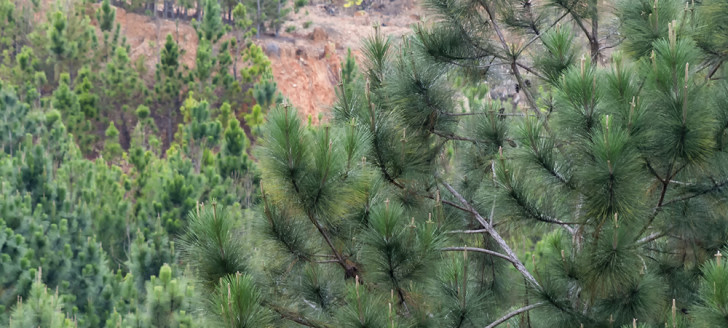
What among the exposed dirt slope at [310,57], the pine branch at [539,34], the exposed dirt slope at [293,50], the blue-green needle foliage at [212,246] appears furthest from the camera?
the exposed dirt slope at [310,57]

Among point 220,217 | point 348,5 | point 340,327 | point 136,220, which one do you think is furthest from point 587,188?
point 348,5

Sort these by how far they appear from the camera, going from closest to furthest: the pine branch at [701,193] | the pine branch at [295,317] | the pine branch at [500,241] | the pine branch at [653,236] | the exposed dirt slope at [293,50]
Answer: the pine branch at [701,193]
the pine branch at [295,317]
the pine branch at [653,236]
the pine branch at [500,241]
the exposed dirt slope at [293,50]

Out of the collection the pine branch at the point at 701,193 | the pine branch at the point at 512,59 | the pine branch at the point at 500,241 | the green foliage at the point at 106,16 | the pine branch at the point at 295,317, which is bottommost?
the green foliage at the point at 106,16

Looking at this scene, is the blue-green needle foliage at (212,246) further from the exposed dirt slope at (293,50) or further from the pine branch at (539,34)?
the exposed dirt slope at (293,50)

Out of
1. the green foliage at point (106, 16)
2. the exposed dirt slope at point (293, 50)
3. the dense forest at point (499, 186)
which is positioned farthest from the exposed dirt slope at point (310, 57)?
the dense forest at point (499, 186)

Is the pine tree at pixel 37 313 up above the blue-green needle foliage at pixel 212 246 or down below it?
below

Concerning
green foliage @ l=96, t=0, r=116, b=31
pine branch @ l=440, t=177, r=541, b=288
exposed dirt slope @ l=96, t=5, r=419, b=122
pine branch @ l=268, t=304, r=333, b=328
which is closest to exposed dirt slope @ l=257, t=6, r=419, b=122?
exposed dirt slope @ l=96, t=5, r=419, b=122

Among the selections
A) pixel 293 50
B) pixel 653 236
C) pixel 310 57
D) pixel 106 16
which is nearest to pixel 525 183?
pixel 653 236

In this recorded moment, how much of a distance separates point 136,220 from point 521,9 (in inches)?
365

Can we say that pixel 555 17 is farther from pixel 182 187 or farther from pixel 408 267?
pixel 182 187

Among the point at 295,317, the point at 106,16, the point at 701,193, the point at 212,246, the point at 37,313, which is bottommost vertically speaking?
the point at 37,313

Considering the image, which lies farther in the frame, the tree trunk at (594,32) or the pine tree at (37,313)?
the pine tree at (37,313)

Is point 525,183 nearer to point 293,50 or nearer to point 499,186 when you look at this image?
point 499,186

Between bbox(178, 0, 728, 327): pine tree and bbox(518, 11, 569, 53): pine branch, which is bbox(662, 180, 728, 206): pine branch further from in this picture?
bbox(518, 11, 569, 53): pine branch
